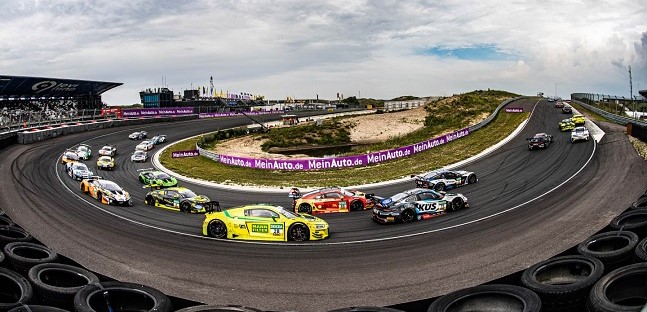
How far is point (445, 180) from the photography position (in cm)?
3006

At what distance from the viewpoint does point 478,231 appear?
762 inches

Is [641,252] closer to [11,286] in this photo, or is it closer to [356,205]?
[11,286]

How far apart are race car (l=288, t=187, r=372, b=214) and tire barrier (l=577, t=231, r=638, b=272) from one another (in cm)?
1349

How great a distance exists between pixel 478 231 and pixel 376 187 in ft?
48.2

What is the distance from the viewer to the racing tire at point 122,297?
33.1 feet

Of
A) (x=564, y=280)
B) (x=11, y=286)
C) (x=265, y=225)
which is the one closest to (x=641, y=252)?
(x=564, y=280)

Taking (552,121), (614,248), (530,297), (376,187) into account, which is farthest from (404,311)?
(552,121)

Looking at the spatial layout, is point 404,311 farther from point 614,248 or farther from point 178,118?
point 178,118

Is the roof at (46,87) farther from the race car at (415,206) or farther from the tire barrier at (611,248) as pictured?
the tire barrier at (611,248)

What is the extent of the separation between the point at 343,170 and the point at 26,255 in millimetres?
29697

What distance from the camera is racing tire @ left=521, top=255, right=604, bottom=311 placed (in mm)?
9734

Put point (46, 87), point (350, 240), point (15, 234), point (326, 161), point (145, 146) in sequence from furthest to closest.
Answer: point (46, 87) → point (145, 146) → point (326, 161) → point (350, 240) → point (15, 234)

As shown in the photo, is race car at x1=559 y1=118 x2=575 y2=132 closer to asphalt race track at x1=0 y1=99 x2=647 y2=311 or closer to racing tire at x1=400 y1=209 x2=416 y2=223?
asphalt race track at x1=0 y1=99 x2=647 y2=311

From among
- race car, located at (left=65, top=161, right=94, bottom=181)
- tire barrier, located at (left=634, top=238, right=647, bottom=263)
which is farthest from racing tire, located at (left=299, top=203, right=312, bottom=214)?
race car, located at (left=65, top=161, right=94, bottom=181)
